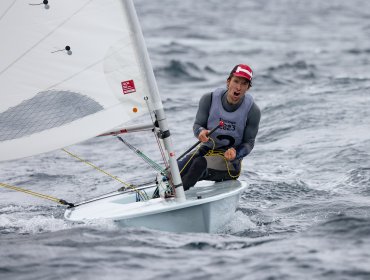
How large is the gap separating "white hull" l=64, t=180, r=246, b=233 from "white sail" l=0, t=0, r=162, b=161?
0.71 m

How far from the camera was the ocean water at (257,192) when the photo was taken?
17.5 ft

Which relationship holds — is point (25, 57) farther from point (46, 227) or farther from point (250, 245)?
point (250, 245)

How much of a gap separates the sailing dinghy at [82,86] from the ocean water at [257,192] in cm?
28

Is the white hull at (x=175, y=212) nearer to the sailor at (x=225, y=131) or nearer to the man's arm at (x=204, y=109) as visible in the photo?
the sailor at (x=225, y=131)

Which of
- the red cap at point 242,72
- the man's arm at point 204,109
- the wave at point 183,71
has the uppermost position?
the wave at point 183,71

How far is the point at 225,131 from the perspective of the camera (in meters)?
7.00

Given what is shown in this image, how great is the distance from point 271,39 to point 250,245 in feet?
69.5

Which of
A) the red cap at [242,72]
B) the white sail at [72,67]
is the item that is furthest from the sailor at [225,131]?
the white sail at [72,67]

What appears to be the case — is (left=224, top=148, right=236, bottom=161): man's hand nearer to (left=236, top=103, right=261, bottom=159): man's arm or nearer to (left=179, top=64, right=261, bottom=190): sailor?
(left=179, top=64, right=261, bottom=190): sailor

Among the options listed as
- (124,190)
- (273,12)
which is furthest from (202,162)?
(273,12)

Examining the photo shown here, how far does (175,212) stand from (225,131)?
1225 millimetres

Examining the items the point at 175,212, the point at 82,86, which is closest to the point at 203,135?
the point at 175,212

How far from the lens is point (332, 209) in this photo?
743 centimetres

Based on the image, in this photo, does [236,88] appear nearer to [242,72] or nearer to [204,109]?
[242,72]
